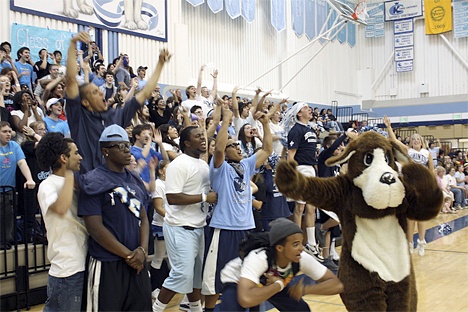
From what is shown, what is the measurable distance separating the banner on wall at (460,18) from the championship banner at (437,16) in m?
0.20

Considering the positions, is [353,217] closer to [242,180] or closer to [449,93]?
[242,180]

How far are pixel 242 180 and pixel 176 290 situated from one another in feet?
3.71

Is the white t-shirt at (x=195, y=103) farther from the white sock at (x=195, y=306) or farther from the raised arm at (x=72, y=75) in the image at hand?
the raised arm at (x=72, y=75)

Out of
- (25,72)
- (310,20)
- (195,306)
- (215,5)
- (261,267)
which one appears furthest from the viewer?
(310,20)

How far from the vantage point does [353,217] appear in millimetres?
3738

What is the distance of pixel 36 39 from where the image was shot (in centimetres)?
1188

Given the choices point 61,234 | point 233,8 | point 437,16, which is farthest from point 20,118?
point 437,16

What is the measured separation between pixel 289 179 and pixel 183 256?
1344 millimetres

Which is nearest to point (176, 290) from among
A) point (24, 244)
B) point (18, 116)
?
point (24, 244)

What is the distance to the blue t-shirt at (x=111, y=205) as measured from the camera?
340cm

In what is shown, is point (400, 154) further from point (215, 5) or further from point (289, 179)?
point (215, 5)

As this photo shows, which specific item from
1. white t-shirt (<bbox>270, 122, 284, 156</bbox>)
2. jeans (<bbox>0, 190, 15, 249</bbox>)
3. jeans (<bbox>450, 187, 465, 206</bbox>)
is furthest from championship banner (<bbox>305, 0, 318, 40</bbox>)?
jeans (<bbox>0, 190, 15, 249</bbox>)

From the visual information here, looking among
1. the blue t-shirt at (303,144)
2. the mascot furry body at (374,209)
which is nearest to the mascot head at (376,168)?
the mascot furry body at (374,209)

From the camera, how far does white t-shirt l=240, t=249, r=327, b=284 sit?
325cm
